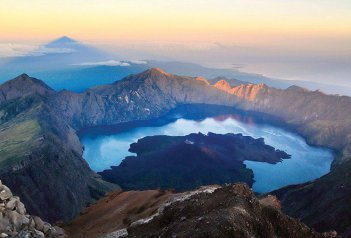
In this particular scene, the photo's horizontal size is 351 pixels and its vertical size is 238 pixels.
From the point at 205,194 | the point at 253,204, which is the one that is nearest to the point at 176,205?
the point at 205,194

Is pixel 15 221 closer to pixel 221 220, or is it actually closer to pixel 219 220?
pixel 219 220

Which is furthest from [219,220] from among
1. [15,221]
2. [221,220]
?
[15,221]

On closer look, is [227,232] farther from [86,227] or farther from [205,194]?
[86,227]

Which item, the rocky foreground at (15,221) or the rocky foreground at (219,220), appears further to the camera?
the rocky foreground at (15,221)

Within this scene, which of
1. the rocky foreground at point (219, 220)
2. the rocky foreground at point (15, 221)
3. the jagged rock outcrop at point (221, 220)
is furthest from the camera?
the rocky foreground at point (15, 221)

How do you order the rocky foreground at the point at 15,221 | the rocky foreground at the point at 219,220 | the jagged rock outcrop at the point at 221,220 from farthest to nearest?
the rocky foreground at the point at 15,221 → the rocky foreground at the point at 219,220 → the jagged rock outcrop at the point at 221,220

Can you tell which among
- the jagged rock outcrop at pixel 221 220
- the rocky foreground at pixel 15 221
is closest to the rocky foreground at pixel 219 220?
the jagged rock outcrop at pixel 221 220

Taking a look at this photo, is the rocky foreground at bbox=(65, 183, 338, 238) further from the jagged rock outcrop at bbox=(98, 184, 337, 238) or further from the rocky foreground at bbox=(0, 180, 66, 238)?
the rocky foreground at bbox=(0, 180, 66, 238)

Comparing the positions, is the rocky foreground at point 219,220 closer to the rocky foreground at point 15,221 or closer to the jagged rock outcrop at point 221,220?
the jagged rock outcrop at point 221,220
